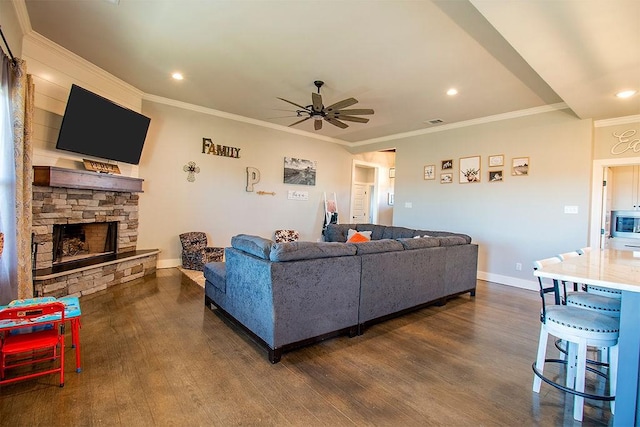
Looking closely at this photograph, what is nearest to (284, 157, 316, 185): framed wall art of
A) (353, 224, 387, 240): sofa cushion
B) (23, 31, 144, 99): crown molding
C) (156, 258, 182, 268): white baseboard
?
(353, 224, 387, 240): sofa cushion

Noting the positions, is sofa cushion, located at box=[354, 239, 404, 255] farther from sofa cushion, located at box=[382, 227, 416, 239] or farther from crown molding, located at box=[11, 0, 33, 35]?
crown molding, located at box=[11, 0, 33, 35]

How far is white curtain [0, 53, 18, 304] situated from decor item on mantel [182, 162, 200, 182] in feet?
10.0

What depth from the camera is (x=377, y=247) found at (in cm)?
312

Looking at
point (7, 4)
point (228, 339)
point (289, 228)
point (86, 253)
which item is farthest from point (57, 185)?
point (289, 228)

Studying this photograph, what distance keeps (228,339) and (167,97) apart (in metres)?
4.39

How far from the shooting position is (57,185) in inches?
140

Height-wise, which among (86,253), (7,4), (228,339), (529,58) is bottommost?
(228,339)

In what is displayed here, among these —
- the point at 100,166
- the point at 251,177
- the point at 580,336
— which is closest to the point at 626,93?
the point at 580,336

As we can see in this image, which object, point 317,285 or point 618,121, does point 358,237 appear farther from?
point 618,121

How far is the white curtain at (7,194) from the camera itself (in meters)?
2.42

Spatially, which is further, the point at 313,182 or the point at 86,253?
the point at 313,182

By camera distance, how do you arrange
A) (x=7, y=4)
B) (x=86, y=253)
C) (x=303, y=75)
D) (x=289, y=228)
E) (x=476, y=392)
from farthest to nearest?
(x=289, y=228) < (x=86, y=253) < (x=303, y=75) < (x=7, y=4) < (x=476, y=392)

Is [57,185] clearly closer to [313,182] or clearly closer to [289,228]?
[289,228]

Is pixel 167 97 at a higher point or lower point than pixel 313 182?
higher
